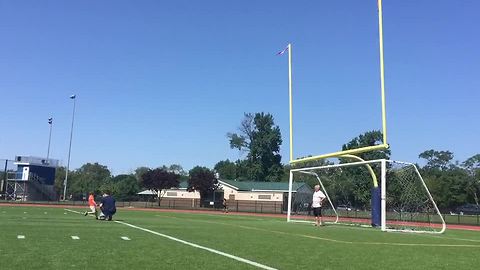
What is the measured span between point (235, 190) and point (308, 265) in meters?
75.6

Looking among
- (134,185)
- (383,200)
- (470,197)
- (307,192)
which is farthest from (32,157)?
(470,197)

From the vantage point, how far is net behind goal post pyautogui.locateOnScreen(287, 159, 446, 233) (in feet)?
72.6

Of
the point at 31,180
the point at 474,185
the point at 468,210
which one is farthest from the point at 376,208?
the point at 474,185

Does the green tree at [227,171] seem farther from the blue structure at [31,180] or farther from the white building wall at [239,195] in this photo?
the blue structure at [31,180]

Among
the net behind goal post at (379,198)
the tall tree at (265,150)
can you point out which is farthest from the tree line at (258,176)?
the net behind goal post at (379,198)

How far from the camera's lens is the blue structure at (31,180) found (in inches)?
3004

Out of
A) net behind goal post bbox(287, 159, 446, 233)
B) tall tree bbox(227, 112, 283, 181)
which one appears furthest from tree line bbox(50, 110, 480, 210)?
net behind goal post bbox(287, 159, 446, 233)

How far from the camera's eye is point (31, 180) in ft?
253

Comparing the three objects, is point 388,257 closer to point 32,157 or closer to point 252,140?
point 32,157

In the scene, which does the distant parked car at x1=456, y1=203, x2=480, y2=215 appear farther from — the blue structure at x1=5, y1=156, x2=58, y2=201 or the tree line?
the blue structure at x1=5, y1=156, x2=58, y2=201

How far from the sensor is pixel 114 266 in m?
7.77

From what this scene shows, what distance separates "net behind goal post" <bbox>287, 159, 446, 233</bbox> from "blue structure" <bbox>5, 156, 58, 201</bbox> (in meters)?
52.9

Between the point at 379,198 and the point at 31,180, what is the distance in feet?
217

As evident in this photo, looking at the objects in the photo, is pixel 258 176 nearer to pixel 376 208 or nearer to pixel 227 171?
pixel 227 171
